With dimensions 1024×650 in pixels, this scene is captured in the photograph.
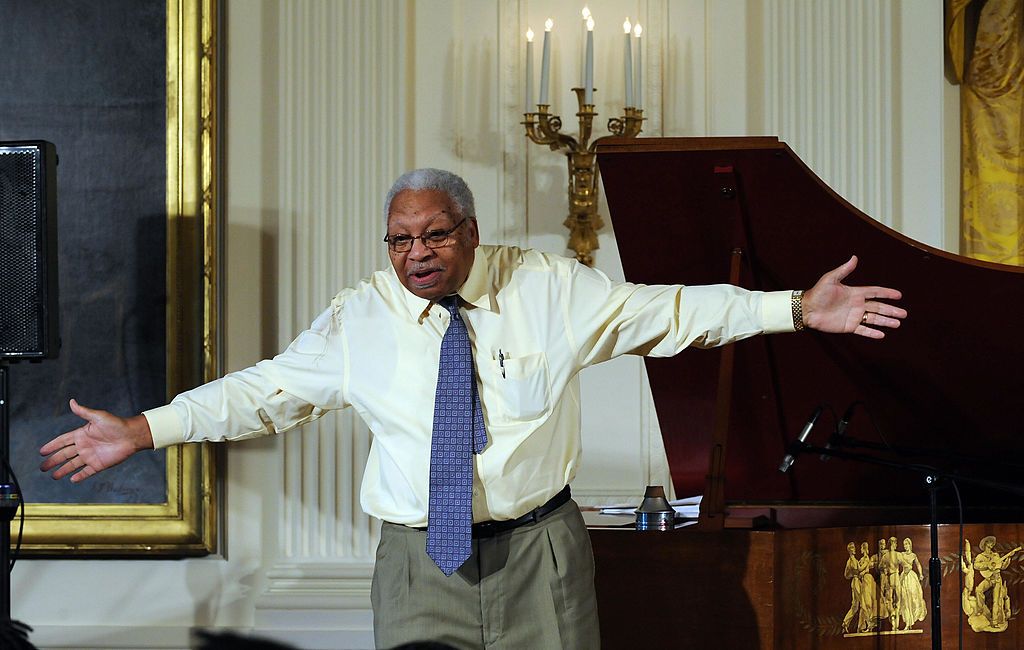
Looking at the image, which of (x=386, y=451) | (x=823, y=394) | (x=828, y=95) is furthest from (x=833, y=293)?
(x=828, y=95)

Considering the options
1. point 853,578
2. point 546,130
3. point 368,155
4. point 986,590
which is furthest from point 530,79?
point 986,590

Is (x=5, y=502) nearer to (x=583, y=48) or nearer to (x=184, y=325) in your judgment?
(x=184, y=325)

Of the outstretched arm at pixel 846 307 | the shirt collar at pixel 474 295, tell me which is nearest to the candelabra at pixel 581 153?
the shirt collar at pixel 474 295

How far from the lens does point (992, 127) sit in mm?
4453

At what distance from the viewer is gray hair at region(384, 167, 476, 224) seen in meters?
2.55

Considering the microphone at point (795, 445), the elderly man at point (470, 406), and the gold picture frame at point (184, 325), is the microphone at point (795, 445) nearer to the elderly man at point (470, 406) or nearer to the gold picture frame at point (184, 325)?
the elderly man at point (470, 406)

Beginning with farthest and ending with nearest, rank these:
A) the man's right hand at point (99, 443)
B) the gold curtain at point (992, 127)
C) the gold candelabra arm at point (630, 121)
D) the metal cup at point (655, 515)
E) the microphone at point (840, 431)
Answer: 1. the gold curtain at point (992, 127)
2. the gold candelabra arm at point (630, 121)
3. the microphone at point (840, 431)
4. the metal cup at point (655, 515)
5. the man's right hand at point (99, 443)

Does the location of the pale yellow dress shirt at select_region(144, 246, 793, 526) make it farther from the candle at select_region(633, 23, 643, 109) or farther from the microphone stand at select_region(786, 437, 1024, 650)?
the candle at select_region(633, 23, 643, 109)

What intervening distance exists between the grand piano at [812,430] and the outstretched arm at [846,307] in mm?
304

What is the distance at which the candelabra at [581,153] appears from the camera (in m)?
3.97

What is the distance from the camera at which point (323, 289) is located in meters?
4.17

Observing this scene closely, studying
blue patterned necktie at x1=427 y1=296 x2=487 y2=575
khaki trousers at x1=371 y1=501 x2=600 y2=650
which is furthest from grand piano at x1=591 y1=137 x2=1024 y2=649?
blue patterned necktie at x1=427 y1=296 x2=487 y2=575

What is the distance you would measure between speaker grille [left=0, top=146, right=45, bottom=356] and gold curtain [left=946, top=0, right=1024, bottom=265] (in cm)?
323

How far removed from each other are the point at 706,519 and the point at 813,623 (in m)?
0.31
